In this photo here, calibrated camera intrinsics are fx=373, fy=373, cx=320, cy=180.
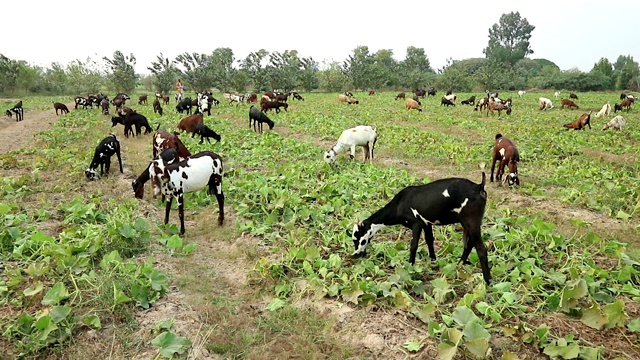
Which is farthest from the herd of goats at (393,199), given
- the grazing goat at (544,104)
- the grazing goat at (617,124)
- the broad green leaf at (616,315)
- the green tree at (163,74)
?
the green tree at (163,74)

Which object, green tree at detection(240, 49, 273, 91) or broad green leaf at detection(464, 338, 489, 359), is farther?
green tree at detection(240, 49, 273, 91)

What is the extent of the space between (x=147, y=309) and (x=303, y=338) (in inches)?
87.2

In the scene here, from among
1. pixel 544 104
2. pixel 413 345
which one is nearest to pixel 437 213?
pixel 413 345

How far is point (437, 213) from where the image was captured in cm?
591

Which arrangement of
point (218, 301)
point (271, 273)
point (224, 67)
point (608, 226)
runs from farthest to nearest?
point (224, 67) < point (608, 226) < point (271, 273) < point (218, 301)

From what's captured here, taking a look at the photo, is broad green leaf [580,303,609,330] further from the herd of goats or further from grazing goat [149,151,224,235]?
grazing goat [149,151,224,235]

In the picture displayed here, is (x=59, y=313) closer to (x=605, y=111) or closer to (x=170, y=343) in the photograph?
(x=170, y=343)

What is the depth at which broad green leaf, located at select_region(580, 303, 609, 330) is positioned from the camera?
4605 mm

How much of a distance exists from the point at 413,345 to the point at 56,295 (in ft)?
14.7

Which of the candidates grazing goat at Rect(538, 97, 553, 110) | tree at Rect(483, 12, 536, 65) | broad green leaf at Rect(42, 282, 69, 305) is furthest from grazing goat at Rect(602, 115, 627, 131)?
tree at Rect(483, 12, 536, 65)

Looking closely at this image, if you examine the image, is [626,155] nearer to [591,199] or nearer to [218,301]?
[591,199]

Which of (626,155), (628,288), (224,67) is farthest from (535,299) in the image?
(224,67)

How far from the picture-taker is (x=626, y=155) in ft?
48.1

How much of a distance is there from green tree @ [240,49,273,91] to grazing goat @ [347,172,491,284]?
53.3 metres
